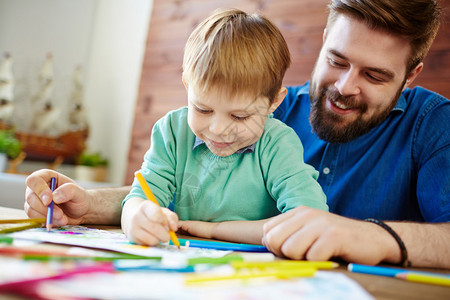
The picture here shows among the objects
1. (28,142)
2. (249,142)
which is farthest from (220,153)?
(28,142)

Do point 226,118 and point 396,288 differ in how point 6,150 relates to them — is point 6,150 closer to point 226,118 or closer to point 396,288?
point 226,118

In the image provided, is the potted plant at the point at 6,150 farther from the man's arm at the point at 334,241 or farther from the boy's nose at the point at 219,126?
the man's arm at the point at 334,241

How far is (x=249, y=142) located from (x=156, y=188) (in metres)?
0.23

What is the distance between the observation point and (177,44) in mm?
2854

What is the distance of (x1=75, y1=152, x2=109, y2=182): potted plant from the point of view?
3088 millimetres

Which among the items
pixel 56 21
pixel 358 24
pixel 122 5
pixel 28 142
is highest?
pixel 122 5

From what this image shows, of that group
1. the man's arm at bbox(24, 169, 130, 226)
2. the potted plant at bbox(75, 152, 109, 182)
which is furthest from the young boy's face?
the potted plant at bbox(75, 152, 109, 182)

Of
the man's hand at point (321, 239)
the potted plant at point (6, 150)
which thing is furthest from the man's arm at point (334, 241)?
the potted plant at point (6, 150)

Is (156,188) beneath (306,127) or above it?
beneath

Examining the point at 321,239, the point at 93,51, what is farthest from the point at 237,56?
the point at 93,51

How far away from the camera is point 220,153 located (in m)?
0.88

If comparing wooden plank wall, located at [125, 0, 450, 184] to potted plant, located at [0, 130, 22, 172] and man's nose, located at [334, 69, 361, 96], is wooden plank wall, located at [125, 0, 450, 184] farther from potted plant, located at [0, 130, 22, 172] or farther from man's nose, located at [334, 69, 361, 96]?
man's nose, located at [334, 69, 361, 96]

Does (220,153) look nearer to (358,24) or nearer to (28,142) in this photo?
(358,24)

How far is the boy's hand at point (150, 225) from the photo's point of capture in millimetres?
643
